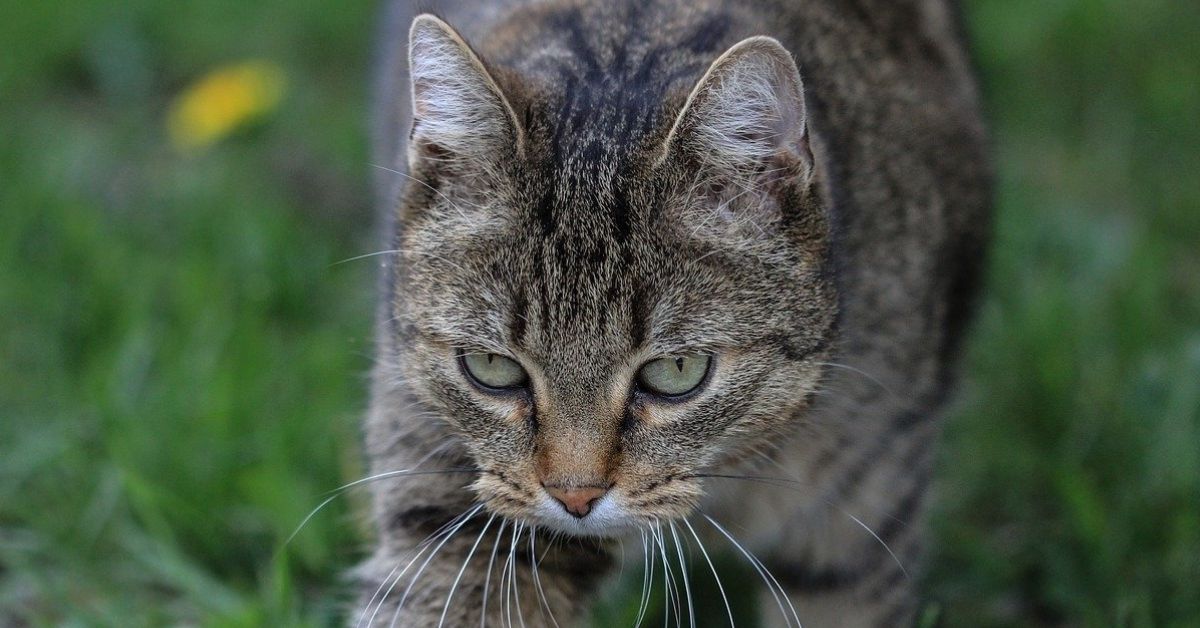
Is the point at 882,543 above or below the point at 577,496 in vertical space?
below

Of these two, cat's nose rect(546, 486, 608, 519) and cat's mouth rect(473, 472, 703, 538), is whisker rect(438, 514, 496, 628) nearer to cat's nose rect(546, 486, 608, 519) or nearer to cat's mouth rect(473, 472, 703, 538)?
cat's mouth rect(473, 472, 703, 538)

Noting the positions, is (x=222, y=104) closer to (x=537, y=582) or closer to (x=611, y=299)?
(x=537, y=582)

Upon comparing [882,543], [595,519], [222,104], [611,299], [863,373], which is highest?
[222,104]

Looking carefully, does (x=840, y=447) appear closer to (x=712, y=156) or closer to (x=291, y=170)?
(x=712, y=156)

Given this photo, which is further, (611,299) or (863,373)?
(863,373)

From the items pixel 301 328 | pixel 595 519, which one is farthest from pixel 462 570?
pixel 301 328

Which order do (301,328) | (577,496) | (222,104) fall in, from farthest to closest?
(222,104) → (301,328) → (577,496)

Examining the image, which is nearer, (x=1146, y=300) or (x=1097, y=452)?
(x=1097, y=452)

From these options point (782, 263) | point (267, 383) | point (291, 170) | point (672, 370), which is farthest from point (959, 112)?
point (291, 170)
